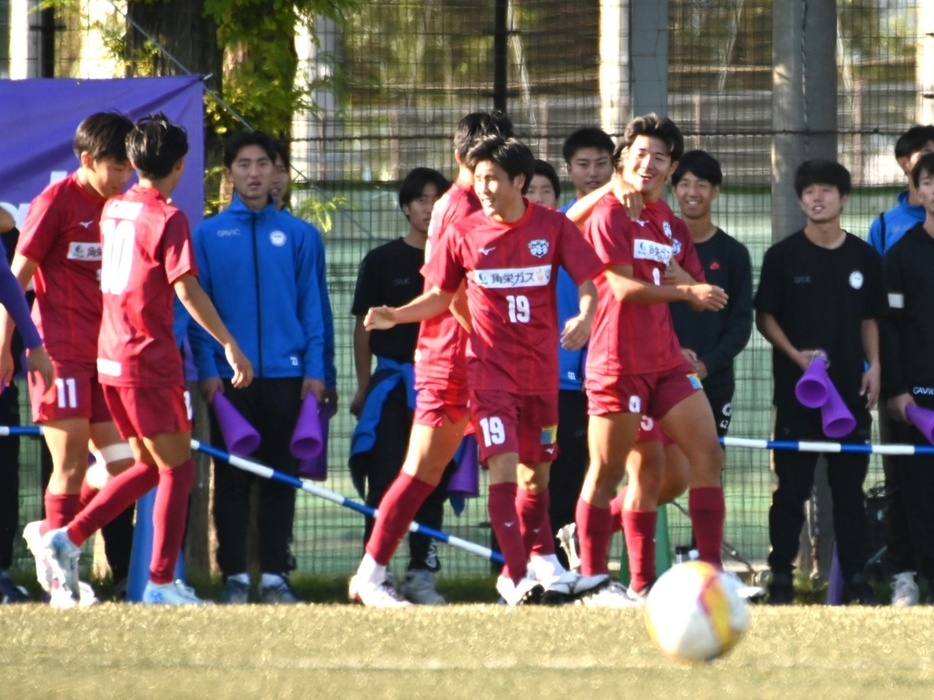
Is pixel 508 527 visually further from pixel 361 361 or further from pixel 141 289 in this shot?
pixel 361 361

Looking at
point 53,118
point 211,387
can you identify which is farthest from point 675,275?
point 53,118

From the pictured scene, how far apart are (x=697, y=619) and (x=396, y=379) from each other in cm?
354

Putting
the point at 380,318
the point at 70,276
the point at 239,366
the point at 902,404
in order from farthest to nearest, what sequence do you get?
the point at 902,404 → the point at 70,276 → the point at 239,366 → the point at 380,318

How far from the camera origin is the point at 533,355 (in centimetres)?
727

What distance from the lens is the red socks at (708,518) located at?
24.6 ft

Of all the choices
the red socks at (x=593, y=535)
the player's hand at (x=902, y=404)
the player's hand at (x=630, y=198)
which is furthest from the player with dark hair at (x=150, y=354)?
the player's hand at (x=902, y=404)

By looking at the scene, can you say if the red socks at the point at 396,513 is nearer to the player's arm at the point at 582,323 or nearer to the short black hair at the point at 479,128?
the player's arm at the point at 582,323

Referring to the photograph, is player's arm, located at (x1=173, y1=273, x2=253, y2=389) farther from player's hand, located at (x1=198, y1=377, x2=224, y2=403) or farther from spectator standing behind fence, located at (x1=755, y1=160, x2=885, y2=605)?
spectator standing behind fence, located at (x1=755, y1=160, x2=885, y2=605)

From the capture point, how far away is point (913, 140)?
8977mm

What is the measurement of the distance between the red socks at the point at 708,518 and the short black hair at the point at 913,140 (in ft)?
8.28

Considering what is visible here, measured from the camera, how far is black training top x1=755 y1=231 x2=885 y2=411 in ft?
27.0

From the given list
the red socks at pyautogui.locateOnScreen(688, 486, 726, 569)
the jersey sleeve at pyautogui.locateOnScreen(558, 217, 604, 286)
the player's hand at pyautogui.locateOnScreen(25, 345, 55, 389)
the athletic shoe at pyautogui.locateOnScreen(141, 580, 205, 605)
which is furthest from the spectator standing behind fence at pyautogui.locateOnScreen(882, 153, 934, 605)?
the player's hand at pyautogui.locateOnScreen(25, 345, 55, 389)

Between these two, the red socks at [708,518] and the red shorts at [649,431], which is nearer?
the red socks at [708,518]

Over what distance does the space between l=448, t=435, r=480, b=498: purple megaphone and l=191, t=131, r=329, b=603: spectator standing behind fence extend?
794mm
